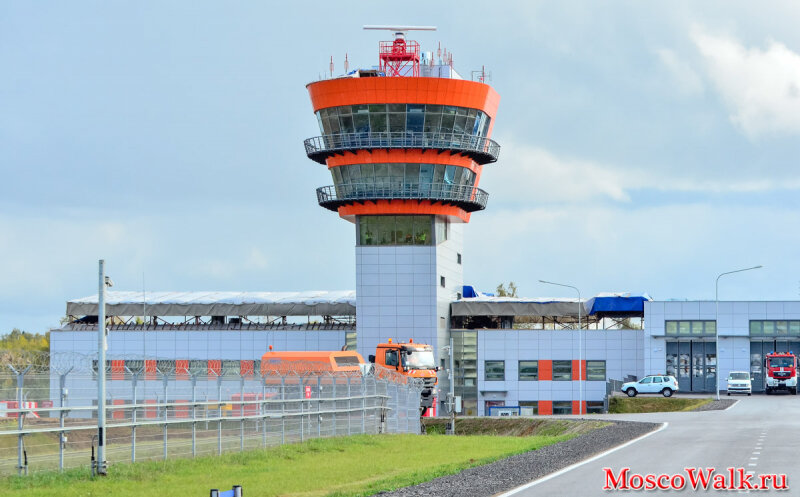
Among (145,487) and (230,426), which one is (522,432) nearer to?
(230,426)

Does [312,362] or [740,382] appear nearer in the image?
[312,362]

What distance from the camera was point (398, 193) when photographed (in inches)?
3317

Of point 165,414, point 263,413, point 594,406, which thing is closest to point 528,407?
point 594,406

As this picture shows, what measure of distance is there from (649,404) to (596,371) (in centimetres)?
1388

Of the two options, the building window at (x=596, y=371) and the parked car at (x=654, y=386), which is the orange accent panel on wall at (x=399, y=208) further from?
the parked car at (x=654, y=386)

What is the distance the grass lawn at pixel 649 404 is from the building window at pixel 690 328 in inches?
472

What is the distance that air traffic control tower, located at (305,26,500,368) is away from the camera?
270 ft

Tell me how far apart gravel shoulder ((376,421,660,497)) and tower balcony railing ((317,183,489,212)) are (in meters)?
44.2

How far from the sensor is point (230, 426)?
38.2 metres

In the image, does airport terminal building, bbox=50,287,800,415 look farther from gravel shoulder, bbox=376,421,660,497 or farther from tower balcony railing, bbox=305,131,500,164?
gravel shoulder, bbox=376,421,660,497

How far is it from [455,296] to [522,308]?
17.9 ft

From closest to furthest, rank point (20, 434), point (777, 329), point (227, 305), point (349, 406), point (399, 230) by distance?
1. point (20, 434)
2. point (349, 406)
3. point (399, 230)
4. point (777, 329)
5. point (227, 305)

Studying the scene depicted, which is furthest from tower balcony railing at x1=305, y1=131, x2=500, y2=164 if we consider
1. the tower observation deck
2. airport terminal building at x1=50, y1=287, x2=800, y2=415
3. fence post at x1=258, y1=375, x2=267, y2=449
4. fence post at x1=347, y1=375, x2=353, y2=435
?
fence post at x1=258, y1=375, x2=267, y2=449

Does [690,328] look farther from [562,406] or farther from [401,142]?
[401,142]
